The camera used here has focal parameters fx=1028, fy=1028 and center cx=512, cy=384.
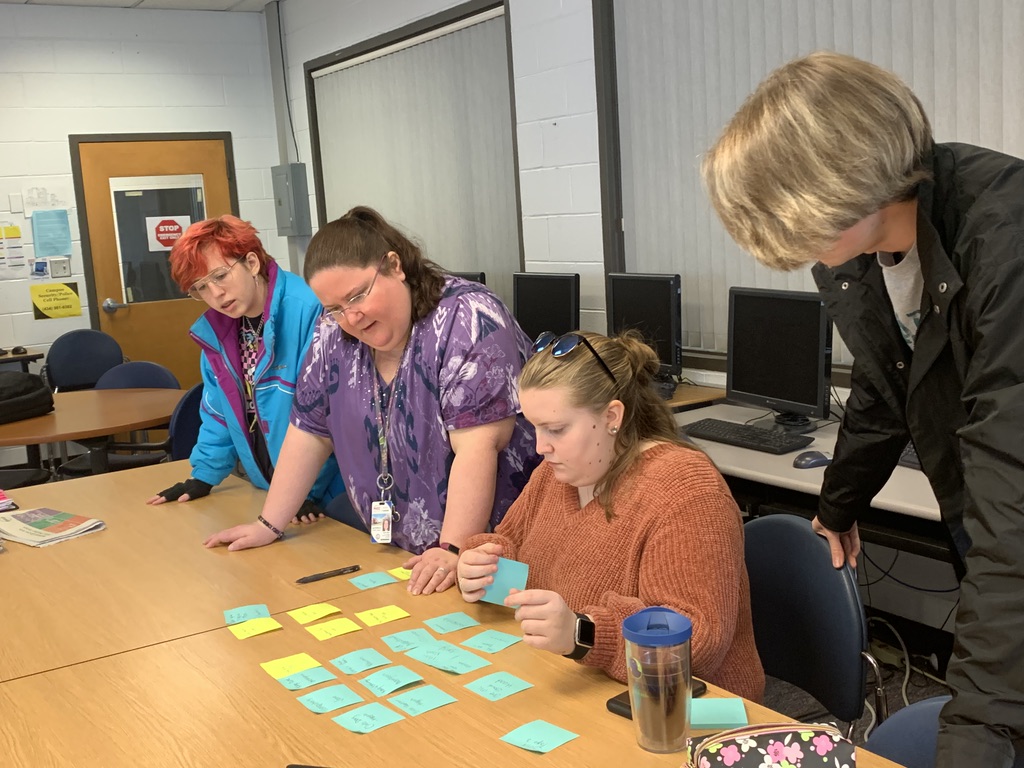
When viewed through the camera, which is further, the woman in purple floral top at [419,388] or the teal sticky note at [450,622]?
the woman in purple floral top at [419,388]

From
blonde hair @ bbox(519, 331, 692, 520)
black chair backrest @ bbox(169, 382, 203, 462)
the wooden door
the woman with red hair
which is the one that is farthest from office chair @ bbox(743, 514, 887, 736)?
the wooden door

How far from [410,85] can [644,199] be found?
2.04 m

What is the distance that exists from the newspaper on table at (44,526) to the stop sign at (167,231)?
4270mm

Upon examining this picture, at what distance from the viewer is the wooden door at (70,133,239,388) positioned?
6.47 metres

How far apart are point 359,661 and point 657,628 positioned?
1.85ft

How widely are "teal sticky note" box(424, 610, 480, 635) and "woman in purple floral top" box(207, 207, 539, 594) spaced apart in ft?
0.45

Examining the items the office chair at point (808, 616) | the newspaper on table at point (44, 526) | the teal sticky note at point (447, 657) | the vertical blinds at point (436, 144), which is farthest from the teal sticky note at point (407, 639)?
the vertical blinds at point (436, 144)

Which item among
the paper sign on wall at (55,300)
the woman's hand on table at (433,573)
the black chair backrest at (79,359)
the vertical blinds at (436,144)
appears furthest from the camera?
the paper sign on wall at (55,300)

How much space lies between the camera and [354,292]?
2.07 meters

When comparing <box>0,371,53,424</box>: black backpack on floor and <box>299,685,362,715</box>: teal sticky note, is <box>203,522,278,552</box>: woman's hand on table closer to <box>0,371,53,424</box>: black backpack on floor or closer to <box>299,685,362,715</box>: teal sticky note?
<box>299,685,362,715</box>: teal sticky note

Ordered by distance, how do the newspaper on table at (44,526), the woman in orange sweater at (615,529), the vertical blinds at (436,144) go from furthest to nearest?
1. the vertical blinds at (436,144)
2. the newspaper on table at (44,526)
3. the woman in orange sweater at (615,529)

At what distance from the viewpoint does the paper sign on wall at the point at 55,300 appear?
628cm

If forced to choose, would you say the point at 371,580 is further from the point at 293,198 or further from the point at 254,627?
the point at 293,198

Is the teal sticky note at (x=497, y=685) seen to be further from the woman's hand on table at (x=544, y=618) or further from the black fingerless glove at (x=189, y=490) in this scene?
the black fingerless glove at (x=189, y=490)
